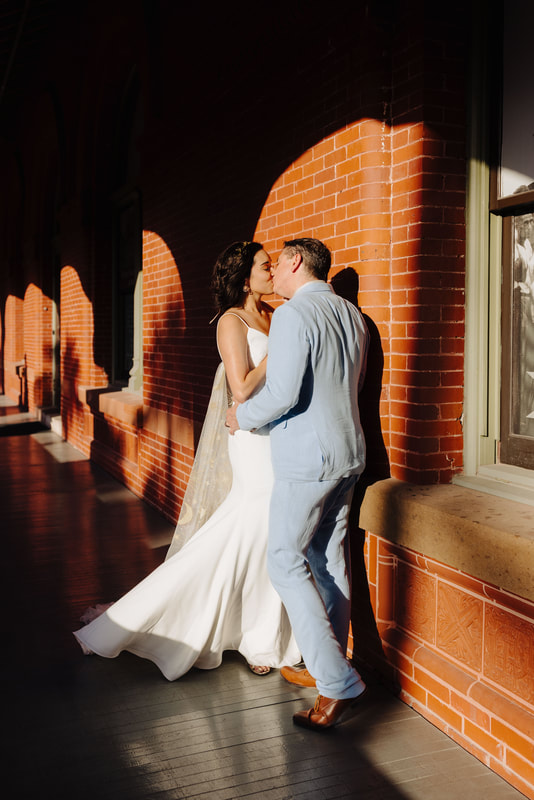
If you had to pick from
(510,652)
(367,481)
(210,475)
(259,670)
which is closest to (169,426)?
(210,475)

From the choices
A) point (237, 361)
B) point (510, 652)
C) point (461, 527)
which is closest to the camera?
point (510, 652)

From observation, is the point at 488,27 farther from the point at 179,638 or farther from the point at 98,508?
the point at 98,508

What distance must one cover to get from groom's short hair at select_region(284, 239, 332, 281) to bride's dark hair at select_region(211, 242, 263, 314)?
1.81 feet

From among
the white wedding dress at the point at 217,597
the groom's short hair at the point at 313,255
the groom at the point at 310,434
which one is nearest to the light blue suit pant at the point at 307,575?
the groom at the point at 310,434

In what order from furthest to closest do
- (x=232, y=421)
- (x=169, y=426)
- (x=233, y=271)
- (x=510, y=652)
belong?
(x=169, y=426) < (x=233, y=271) < (x=232, y=421) < (x=510, y=652)

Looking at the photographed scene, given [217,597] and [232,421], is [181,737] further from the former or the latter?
[232,421]

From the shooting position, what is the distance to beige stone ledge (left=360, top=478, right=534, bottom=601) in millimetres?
2682

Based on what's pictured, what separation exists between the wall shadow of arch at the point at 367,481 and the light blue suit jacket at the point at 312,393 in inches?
17.8

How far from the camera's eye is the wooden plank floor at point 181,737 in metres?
2.75

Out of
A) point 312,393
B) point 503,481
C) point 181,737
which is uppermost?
point 312,393

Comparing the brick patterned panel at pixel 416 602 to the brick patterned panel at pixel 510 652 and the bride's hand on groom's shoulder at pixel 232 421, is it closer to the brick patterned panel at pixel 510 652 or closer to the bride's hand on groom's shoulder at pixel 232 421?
the brick patterned panel at pixel 510 652

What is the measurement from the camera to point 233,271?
3.84 metres

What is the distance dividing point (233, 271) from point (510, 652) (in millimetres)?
2123

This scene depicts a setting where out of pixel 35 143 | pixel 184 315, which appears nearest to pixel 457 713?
pixel 184 315
